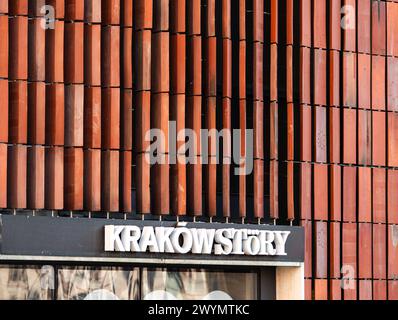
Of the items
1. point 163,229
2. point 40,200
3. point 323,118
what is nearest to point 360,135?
point 323,118

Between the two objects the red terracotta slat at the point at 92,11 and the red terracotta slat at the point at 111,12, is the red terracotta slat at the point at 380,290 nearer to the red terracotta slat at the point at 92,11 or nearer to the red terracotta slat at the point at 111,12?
the red terracotta slat at the point at 111,12

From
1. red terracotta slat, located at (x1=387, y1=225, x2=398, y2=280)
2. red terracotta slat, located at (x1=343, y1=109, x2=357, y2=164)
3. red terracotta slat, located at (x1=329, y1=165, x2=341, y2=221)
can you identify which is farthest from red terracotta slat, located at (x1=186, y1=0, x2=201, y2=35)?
red terracotta slat, located at (x1=387, y1=225, x2=398, y2=280)

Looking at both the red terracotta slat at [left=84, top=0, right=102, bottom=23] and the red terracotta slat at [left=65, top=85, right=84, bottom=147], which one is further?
the red terracotta slat at [left=84, top=0, right=102, bottom=23]

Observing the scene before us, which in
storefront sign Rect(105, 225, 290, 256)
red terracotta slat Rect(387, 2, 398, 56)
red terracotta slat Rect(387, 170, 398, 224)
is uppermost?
red terracotta slat Rect(387, 2, 398, 56)

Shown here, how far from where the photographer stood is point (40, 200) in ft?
104

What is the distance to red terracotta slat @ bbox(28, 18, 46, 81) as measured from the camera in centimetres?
3216

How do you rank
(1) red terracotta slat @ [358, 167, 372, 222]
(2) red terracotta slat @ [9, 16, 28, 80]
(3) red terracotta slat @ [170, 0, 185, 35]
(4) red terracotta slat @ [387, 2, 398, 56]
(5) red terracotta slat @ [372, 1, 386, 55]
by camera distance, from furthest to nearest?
(4) red terracotta slat @ [387, 2, 398, 56] < (5) red terracotta slat @ [372, 1, 386, 55] < (1) red terracotta slat @ [358, 167, 372, 222] < (3) red terracotta slat @ [170, 0, 185, 35] < (2) red terracotta slat @ [9, 16, 28, 80]

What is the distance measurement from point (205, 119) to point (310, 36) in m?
3.87

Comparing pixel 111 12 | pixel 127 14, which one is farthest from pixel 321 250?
pixel 111 12

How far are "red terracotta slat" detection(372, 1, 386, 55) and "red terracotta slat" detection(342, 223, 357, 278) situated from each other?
4.68m

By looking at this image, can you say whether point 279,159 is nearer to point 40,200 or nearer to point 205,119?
point 205,119

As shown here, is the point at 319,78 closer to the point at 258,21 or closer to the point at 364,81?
the point at 364,81

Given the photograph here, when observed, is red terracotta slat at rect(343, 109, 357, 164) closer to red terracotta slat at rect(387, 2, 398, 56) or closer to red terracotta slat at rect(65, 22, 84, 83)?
red terracotta slat at rect(387, 2, 398, 56)
